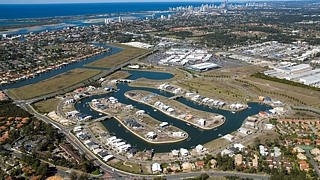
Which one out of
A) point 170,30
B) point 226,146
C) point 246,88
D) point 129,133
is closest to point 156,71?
point 246,88

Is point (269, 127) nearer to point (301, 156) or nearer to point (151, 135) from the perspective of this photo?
point (301, 156)

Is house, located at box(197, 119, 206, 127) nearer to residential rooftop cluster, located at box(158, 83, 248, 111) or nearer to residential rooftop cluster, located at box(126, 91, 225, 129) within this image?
residential rooftop cluster, located at box(126, 91, 225, 129)

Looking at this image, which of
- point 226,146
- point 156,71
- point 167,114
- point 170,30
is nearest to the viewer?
point 226,146

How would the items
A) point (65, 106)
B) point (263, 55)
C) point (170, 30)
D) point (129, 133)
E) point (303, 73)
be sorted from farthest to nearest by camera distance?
point (170, 30)
point (263, 55)
point (303, 73)
point (65, 106)
point (129, 133)

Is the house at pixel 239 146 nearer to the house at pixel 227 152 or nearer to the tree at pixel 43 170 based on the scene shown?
the house at pixel 227 152

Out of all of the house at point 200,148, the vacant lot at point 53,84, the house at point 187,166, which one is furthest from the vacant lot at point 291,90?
the vacant lot at point 53,84

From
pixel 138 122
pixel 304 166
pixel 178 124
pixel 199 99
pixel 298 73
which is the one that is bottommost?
pixel 178 124

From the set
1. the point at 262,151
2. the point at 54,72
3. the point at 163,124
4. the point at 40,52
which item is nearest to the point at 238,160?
the point at 262,151

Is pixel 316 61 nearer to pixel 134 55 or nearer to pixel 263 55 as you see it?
pixel 263 55
